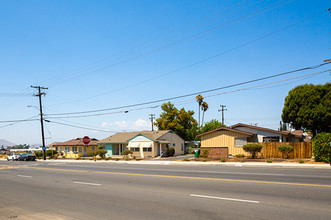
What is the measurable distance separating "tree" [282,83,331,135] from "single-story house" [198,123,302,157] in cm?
731

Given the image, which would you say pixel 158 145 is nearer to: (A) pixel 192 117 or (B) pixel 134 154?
(B) pixel 134 154

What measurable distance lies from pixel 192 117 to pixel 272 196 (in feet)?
181

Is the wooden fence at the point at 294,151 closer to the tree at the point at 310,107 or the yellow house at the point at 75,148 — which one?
the tree at the point at 310,107

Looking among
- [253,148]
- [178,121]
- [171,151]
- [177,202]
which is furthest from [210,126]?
[177,202]

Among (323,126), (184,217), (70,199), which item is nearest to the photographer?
(184,217)

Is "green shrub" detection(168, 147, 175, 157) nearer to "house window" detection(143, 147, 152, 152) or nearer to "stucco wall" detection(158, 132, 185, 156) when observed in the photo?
"stucco wall" detection(158, 132, 185, 156)

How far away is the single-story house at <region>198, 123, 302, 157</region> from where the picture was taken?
114 feet

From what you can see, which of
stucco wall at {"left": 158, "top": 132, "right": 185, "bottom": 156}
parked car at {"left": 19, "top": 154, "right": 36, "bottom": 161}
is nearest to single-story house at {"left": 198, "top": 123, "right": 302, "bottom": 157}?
stucco wall at {"left": 158, "top": 132, "right": 185, "bottom": 156}

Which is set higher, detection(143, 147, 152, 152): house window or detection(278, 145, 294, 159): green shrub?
detection(278, 145, 294, 159): green shrub

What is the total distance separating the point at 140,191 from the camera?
1087 cm

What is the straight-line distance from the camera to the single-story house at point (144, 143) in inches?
1721

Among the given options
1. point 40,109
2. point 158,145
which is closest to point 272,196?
point 158,145

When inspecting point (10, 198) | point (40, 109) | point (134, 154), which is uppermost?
point (40, 109)

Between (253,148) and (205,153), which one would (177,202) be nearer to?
(253,148)
